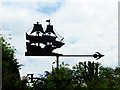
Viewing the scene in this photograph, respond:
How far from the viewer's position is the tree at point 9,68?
894cm

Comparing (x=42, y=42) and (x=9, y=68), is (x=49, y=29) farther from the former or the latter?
(x=9, y=68)

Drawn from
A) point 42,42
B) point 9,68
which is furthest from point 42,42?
point 9,68

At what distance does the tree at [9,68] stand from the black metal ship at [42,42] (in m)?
1.01

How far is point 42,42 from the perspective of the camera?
27.1 ft

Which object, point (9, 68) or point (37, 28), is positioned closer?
point (37, 28)

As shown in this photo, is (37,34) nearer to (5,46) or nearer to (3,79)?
(3,79)

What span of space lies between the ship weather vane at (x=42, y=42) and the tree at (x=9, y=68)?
1.01 metres

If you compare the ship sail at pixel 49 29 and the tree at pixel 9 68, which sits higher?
the ship sail at pixel 49 29

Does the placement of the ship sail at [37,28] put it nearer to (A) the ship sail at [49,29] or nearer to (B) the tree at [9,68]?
(A) the ship sail at [49,29]

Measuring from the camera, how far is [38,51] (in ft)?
26.7

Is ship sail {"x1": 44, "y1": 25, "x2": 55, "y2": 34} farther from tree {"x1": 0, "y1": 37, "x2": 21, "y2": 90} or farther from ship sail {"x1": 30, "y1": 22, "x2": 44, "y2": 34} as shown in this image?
tree {"x1": 0, "y1": 37, "x2": 21, "y2": 90}

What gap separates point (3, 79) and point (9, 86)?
30 cm

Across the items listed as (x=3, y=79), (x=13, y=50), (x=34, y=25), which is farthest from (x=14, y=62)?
(x=34, y=25)

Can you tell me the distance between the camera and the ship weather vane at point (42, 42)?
26.6 ft
